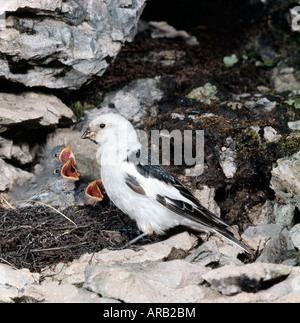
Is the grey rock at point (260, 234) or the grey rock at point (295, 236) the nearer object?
the grey rock at point (295, 236)

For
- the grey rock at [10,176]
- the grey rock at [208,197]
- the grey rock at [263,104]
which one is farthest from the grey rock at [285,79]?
the grey rock at [10,176]

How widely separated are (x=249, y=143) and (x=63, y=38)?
105 inches

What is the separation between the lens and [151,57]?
8172 mm

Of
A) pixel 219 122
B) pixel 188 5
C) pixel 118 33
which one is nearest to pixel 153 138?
pixel 219 122

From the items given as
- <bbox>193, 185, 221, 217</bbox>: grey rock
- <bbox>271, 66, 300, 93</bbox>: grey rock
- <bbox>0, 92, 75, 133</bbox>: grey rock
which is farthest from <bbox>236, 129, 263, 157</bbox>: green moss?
<bbox>0, 92, 75, 133</bbox>: grey rock

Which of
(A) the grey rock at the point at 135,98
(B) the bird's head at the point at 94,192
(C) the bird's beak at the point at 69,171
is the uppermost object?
(A) the grey rock at the point at 135,98

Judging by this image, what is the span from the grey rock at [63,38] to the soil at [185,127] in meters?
0.84

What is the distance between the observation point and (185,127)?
258 inches

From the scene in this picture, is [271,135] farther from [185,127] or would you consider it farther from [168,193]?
[168,193]

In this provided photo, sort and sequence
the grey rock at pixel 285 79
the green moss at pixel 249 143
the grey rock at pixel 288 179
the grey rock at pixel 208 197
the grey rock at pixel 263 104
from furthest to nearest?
1. the grey rock at pixel 285 79
2. the grey rock at pixel 263 104
3. the green moss at pixel 249 143
4. the grey rock at pixel 208 197
5. the grey rock at pixel 288 179

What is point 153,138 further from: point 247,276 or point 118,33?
point 247,276

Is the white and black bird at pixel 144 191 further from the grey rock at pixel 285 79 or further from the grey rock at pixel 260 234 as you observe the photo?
the grey rock at pixel 285 79

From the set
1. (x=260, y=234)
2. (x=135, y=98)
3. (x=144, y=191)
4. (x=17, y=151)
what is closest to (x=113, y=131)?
(x=144, y=191)

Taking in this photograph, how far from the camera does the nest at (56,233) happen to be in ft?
17.1
